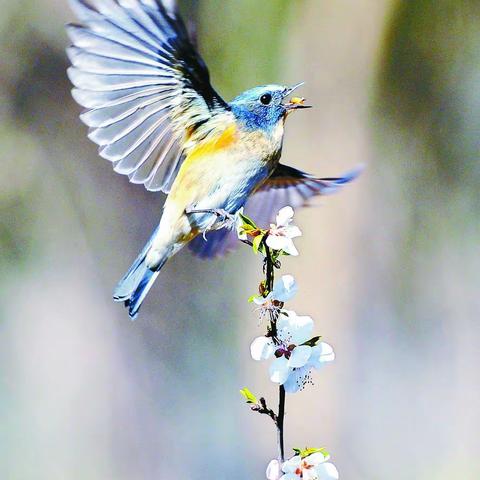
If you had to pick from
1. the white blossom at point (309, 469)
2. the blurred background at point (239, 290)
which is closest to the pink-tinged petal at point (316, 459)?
the white blossom at point (309, 469)

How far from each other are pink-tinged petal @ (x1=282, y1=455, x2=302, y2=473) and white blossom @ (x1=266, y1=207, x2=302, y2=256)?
0.22 m

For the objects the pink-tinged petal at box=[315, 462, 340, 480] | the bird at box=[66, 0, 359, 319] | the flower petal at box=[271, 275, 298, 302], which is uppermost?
the bird at box=[66, 0, 359, 319]

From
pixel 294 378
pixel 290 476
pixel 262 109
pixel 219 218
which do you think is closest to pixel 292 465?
pixel 290 476

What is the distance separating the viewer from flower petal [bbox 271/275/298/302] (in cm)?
99

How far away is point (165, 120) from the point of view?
5.67 ft

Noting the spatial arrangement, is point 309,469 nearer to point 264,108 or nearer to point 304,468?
point 304,468

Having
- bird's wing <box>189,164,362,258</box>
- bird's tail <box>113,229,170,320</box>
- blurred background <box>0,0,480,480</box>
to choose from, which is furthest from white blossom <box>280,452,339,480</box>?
blurred background <box>0,0,480,480</box>

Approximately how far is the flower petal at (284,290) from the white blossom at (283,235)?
0.03m

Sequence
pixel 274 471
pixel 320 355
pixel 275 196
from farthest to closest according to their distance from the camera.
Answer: pixel 275 196 < pixel 320 355 < pixel 274 471

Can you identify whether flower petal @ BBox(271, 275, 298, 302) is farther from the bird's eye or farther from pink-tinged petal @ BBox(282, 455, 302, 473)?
the bird's eye

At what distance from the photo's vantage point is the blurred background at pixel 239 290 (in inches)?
122

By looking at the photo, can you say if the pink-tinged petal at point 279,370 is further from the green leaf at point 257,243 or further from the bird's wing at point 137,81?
the bird's wing at point 137,81

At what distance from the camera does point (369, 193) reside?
3.21 m

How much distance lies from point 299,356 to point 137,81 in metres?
0.82
